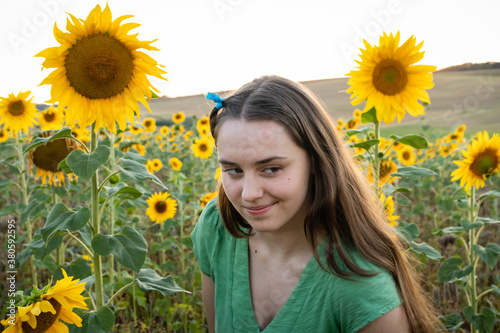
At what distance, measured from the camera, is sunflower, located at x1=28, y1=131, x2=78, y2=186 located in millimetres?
2504

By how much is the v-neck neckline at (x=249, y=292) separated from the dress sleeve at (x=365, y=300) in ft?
0.52

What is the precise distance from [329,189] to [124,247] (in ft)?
2.76

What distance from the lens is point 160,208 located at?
412 centimetres

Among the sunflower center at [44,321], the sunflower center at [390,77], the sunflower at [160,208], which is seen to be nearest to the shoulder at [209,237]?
the sunflower center at [44,321]

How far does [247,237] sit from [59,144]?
125 centimetres

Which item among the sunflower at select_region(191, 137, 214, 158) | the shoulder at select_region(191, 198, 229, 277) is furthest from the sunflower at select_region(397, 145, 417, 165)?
the shoulder at select_region(191, 198, 229, 277)

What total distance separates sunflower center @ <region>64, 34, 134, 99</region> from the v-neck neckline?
2.92 ft

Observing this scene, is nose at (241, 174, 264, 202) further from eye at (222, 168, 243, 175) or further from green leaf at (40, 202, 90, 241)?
green leaf at (40, 202, 90, 241)

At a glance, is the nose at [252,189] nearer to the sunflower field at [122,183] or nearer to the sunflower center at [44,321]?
the sunflower field at [122,183]

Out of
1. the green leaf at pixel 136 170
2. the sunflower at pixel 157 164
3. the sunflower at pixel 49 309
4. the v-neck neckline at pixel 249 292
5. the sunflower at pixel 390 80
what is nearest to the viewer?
the sunflower at pixel 49 309

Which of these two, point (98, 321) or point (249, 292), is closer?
point (98, 321)

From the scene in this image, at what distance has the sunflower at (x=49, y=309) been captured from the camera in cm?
150

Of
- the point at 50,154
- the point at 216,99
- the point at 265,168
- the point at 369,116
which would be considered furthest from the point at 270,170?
the point at 50,154

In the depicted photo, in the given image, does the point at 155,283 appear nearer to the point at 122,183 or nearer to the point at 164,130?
the point at 122,183
